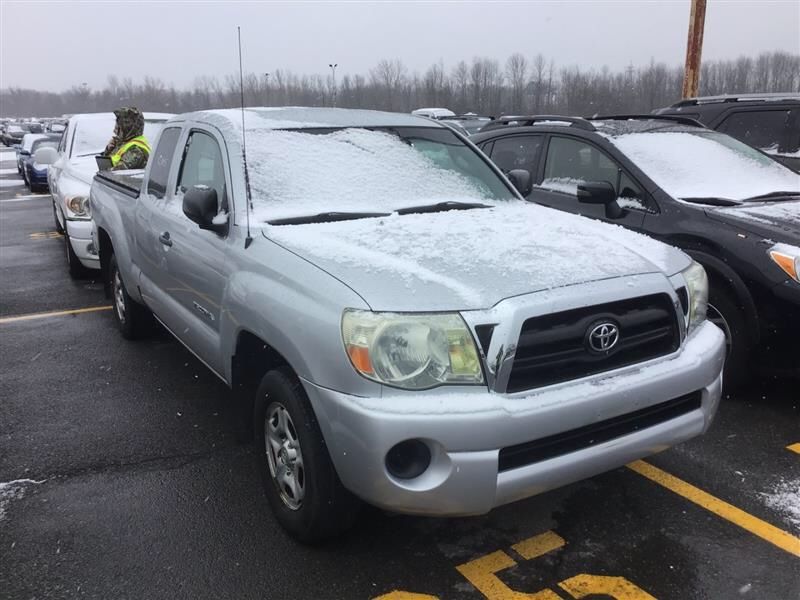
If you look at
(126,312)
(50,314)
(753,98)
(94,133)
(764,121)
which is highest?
(753,98)

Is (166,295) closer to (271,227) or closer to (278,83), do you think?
(271,227)

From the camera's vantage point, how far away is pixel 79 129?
971cm

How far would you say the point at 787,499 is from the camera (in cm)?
324

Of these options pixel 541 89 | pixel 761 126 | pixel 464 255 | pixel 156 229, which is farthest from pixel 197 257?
pixel 541 89

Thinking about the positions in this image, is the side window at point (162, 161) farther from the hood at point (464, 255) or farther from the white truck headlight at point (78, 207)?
the white truck headlight at point (78, 207)

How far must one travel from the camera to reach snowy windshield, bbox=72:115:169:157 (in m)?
9.27

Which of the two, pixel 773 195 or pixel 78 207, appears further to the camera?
pixel 78 207

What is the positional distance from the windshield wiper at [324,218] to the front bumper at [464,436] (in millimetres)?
990

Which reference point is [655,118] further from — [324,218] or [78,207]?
[78,207]

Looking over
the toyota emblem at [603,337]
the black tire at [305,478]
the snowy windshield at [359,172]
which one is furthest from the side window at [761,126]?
the black tire at [305,478]

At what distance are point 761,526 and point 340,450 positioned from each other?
1925 mm

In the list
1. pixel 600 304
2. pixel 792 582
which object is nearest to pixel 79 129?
pixel 600 304

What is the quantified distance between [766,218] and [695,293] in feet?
5.38

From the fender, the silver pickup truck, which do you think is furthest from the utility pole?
the silver pickup truck
